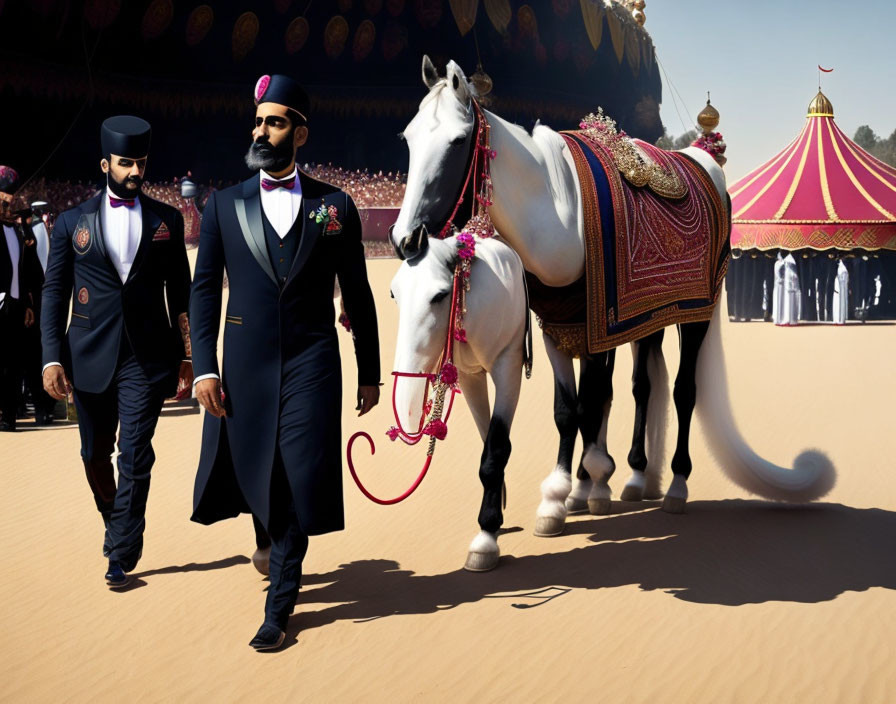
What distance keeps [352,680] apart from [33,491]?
453 centimetres

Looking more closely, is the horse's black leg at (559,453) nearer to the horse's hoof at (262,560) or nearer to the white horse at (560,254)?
the white horse at (560,254)

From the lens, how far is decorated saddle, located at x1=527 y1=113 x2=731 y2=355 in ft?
19.5

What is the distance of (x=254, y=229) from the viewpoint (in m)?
4.61

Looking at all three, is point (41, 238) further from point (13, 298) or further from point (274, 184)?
point (274, 184)

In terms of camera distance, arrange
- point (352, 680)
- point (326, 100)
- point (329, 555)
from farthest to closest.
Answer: point (326, 100) < point (329, 555) < point (352, 680)

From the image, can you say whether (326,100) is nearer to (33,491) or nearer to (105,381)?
(33,491)

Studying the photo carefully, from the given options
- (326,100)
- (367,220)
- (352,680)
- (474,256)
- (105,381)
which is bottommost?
(352,680)

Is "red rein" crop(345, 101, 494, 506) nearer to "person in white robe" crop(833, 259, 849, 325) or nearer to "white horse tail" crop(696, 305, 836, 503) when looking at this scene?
"white horse tail" crop(696, 305, 836, 503)

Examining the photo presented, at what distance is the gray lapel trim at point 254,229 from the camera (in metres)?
4.59

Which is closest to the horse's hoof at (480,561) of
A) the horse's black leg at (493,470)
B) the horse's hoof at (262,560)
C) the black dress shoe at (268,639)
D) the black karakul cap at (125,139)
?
the horse's black leg at (493,470)

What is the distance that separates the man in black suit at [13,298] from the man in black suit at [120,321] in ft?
15.9

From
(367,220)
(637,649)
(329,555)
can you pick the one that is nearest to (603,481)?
(329,555)

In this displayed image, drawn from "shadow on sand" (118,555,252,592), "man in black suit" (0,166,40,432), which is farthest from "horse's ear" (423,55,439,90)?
"man in black suit" (0,166,40,432)

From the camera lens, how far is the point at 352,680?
421cm
